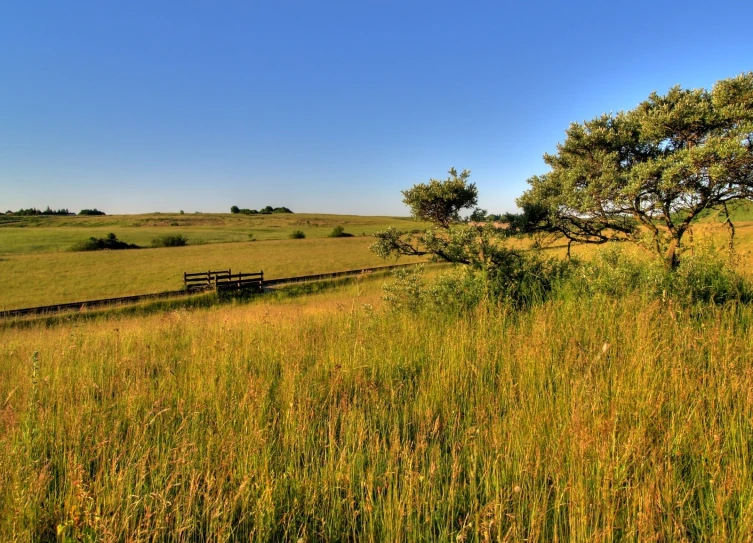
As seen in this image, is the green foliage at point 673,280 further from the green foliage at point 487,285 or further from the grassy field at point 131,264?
the grassy field at point 131,264

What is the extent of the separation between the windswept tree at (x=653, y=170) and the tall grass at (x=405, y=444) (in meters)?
2.48

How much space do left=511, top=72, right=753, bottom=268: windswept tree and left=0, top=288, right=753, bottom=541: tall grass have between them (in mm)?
2481

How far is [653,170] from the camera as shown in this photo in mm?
5707

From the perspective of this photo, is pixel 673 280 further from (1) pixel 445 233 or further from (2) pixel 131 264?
(2) pixel 131 264

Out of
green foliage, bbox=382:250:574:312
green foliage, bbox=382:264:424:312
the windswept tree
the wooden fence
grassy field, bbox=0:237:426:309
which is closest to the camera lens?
the windswept tree

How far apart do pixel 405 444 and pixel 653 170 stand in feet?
19.8

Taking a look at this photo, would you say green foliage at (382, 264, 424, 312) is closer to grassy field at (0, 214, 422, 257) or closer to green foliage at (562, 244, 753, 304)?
green foliage at (562, 244, 753, 304)

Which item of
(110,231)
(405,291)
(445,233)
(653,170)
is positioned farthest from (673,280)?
(110,231)

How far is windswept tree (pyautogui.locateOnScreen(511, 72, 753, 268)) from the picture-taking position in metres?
5.41

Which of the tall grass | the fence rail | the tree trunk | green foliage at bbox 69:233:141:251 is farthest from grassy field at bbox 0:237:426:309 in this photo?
the tall grass

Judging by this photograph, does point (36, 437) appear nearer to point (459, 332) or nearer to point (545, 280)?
point (459, 332)

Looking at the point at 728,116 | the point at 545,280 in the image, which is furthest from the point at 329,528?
the point at 728,116

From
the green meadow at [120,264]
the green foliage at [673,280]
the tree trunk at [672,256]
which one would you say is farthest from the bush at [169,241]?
the tree trunk at [672,256]

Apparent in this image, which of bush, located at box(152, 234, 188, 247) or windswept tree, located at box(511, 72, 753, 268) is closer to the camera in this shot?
windswept tree, located at box(511, 72, 753, 268)
